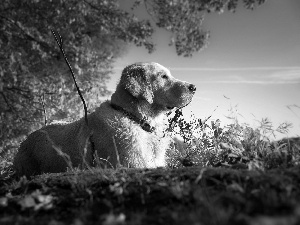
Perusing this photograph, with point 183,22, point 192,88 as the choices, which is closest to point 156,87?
point 192,88

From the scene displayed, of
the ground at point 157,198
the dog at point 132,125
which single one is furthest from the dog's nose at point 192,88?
the ground at point 157,198

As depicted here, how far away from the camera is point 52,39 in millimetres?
13523

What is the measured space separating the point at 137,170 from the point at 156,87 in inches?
79.5

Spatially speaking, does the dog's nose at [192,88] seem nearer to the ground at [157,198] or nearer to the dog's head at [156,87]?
the dog's head at [156,87]

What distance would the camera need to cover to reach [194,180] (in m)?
2.55

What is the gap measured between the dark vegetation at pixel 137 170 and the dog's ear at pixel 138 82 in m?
0.69

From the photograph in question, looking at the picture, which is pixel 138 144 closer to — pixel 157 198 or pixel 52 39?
pixel 157 198

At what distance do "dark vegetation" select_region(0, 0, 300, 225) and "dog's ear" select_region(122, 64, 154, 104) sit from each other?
69 cm

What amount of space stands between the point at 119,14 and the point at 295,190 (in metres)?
13.0

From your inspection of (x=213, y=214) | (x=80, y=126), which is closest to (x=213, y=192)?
(x=213, y=214)

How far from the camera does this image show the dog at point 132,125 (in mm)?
4609

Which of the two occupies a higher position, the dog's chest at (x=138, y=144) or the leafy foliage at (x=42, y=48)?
the leafy foliage at (x=42, y=48)

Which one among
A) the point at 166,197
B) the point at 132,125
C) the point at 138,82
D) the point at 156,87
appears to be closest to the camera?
the point at 166,197

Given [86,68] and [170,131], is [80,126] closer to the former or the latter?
[170,131]
